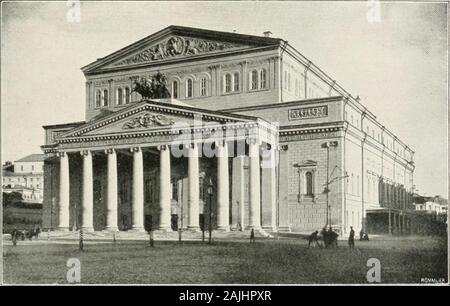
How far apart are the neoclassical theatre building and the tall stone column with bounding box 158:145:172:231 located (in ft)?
0.15

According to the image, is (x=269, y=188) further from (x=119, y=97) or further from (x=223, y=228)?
(x=119, y=97)

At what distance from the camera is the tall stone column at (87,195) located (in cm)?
3028

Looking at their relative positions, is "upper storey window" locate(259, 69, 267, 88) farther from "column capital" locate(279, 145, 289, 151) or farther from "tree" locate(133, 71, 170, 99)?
"tree" locate(133, 71, 170, 99)

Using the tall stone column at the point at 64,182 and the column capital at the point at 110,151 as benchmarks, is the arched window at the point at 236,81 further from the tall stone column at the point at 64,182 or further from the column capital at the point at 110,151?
the tall stone column at the point at 64,182

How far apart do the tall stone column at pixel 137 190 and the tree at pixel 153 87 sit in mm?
2556

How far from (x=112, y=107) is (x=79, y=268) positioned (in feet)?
58.2

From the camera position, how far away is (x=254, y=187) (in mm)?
26891

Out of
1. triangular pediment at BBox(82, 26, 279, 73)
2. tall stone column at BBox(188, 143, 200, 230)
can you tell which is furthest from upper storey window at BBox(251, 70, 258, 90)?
tall stone column at BBox(188, 143, 200, 230)

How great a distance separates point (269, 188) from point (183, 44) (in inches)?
326

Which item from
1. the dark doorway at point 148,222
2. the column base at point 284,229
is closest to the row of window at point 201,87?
the dark doorway at point 148,222

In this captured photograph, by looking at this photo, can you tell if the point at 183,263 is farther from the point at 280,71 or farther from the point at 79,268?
the point at 280,71

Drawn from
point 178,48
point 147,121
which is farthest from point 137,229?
point 178,48

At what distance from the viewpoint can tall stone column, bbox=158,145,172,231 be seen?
2897 centimetres

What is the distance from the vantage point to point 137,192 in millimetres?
30312
